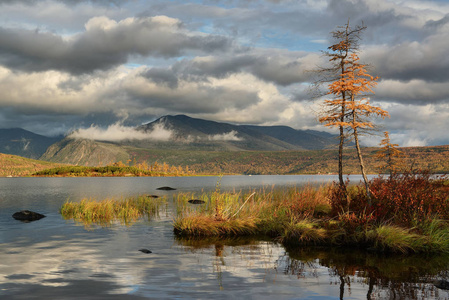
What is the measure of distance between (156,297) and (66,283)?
3930mm

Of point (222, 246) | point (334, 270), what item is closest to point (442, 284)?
point (334, 270)

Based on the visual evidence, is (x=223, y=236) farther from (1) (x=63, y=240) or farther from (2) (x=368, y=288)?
(2) (x=368, y=288)

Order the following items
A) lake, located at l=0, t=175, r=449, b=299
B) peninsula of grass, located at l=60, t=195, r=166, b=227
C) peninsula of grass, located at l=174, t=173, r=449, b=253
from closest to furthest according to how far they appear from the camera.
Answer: lake, located at l=0, t=175, r=449, b=299 < peninsula of grass, located at l=174, t=173, r=449, b=253 < peninsula of grass, located at l=60, t=195, r=166, b=227

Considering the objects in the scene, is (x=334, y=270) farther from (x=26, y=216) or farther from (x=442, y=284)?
(x=26, y=216)

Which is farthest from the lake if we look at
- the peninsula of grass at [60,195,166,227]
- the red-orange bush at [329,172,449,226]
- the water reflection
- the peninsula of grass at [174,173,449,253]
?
the peninsula of grass at [60,195,166,227]

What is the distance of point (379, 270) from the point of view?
571 inches

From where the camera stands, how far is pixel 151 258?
56.4 feet

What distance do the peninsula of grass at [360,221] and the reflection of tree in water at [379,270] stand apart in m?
1.01

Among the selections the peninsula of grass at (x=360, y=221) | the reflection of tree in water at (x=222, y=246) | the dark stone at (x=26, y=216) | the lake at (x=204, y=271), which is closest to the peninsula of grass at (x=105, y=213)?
the dark stone at (x=26, y=216)

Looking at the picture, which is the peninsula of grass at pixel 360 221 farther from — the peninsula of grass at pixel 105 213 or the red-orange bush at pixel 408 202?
the peninsula of grass at pixel 105 213

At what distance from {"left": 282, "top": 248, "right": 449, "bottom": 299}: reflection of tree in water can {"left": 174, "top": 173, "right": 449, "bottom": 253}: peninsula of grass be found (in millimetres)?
1006

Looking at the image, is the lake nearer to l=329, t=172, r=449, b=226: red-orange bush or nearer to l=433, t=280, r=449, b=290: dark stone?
l=433, t=280, r=449, b=290: dark stone

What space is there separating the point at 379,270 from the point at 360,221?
506 centimetres

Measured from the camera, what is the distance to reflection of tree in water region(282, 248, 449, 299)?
1178 cm
